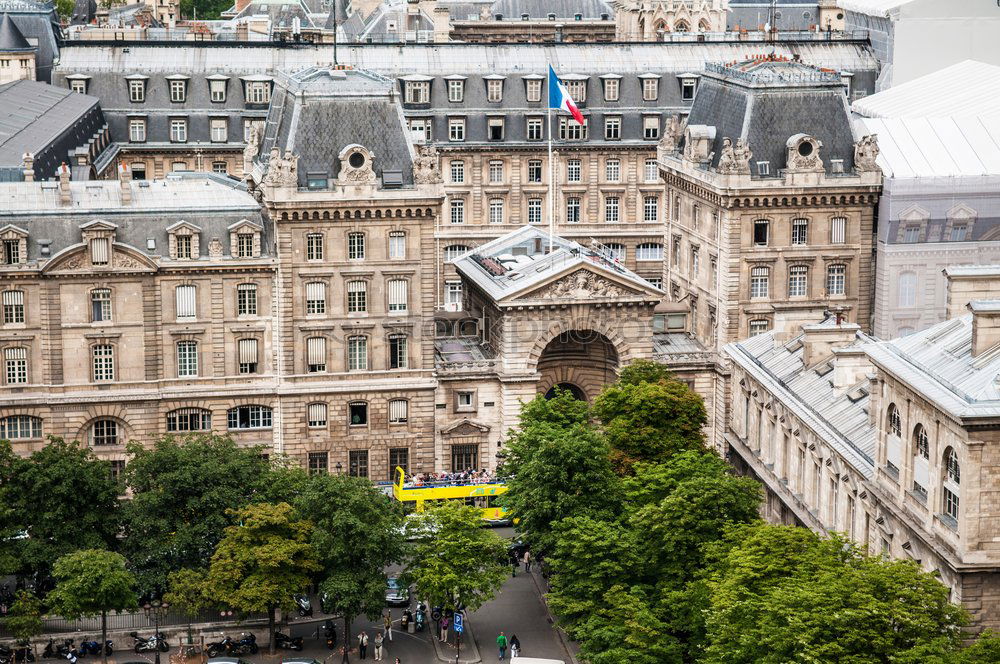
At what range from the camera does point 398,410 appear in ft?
509

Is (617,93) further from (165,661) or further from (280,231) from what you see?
(165,661)

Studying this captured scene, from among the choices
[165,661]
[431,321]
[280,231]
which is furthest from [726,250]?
[165,661]

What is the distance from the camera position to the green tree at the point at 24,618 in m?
123

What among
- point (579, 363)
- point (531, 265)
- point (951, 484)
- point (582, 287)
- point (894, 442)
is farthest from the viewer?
point (579, 363)

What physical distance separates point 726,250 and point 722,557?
5220cm

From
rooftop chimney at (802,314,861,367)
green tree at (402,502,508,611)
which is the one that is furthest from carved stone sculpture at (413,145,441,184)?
→ rooftop chimney at (802,314,861,367)

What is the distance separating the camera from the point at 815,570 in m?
105

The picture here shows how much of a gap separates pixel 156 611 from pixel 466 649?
19619 mm

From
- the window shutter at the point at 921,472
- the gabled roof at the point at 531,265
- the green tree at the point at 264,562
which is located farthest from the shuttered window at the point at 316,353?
the window shutter at the point at 921,472

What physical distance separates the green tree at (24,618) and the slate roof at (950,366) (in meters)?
52.0

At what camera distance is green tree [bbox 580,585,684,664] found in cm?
11294

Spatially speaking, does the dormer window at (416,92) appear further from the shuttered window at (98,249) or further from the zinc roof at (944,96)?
the shuttered window at (98,249)

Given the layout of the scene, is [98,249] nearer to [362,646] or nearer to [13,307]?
[13,307]

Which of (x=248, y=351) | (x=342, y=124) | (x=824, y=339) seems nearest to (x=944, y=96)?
(x=824, y=339)
